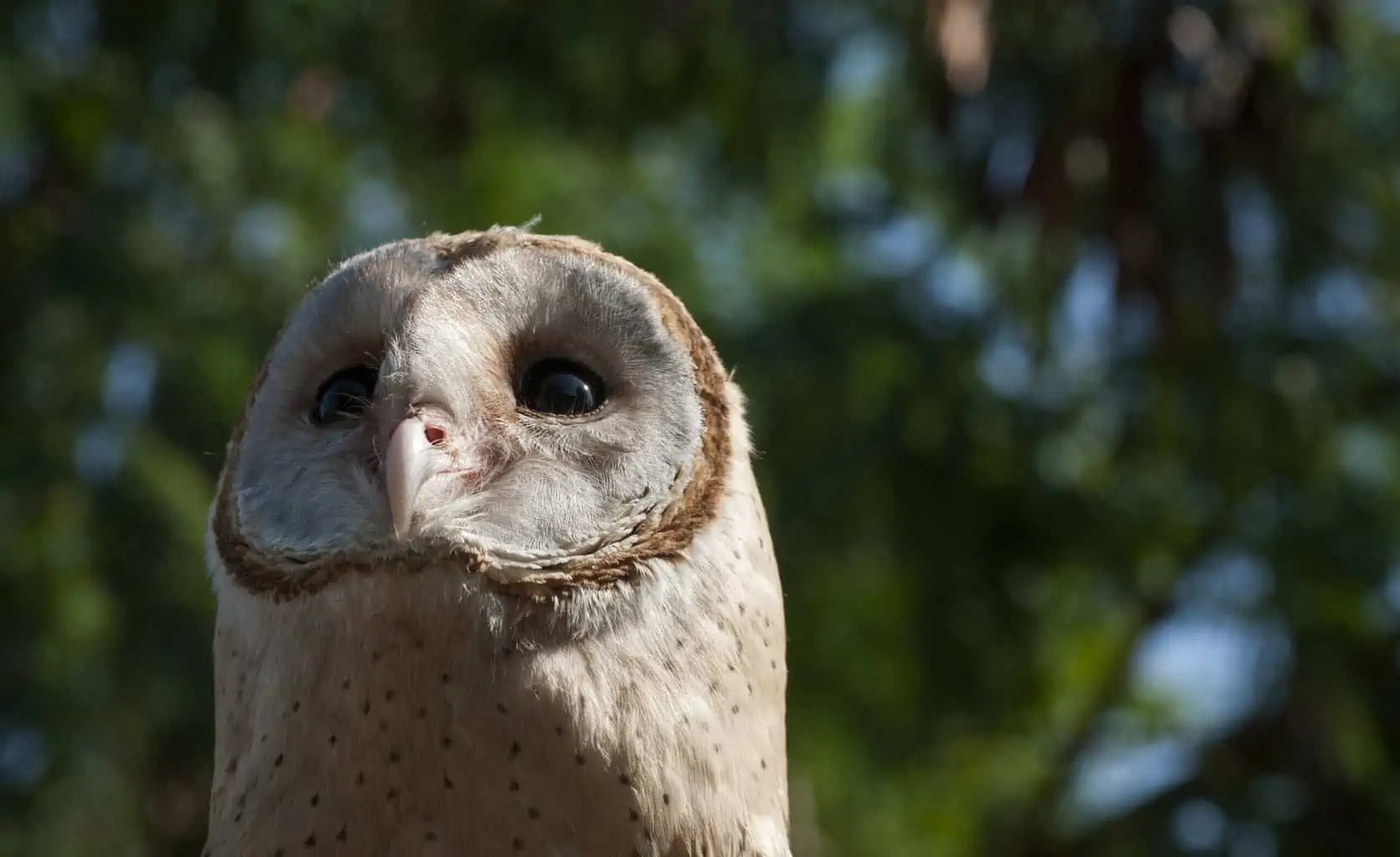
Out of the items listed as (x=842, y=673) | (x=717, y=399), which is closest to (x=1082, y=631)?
(x=842, y=673)

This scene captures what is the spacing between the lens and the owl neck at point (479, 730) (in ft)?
5.31

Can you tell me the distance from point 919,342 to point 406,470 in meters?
4.04

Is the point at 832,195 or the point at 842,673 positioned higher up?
the point at 832,195

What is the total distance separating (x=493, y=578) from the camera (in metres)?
1.63

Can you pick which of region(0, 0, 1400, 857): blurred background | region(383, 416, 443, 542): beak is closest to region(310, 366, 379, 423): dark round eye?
region(383, 416, 443, 542): beak

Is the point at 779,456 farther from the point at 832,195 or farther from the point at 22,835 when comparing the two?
the point at 22,835

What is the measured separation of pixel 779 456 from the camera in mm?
5539

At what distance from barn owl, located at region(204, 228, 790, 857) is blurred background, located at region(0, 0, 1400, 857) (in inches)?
131

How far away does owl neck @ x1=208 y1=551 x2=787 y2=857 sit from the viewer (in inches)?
63.7

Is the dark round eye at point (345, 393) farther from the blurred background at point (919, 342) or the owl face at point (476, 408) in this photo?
the blurred background at point (919, 342)

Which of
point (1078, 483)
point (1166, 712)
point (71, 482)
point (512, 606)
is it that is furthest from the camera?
point (1166, 712)

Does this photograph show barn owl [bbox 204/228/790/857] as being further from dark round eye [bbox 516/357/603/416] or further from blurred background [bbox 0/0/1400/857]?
blurred background [bbox 0/0/1400/857]

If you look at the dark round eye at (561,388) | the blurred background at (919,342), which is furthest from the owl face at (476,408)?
the blurred background at (919,342)

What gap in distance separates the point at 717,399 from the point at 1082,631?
5.03 meters
